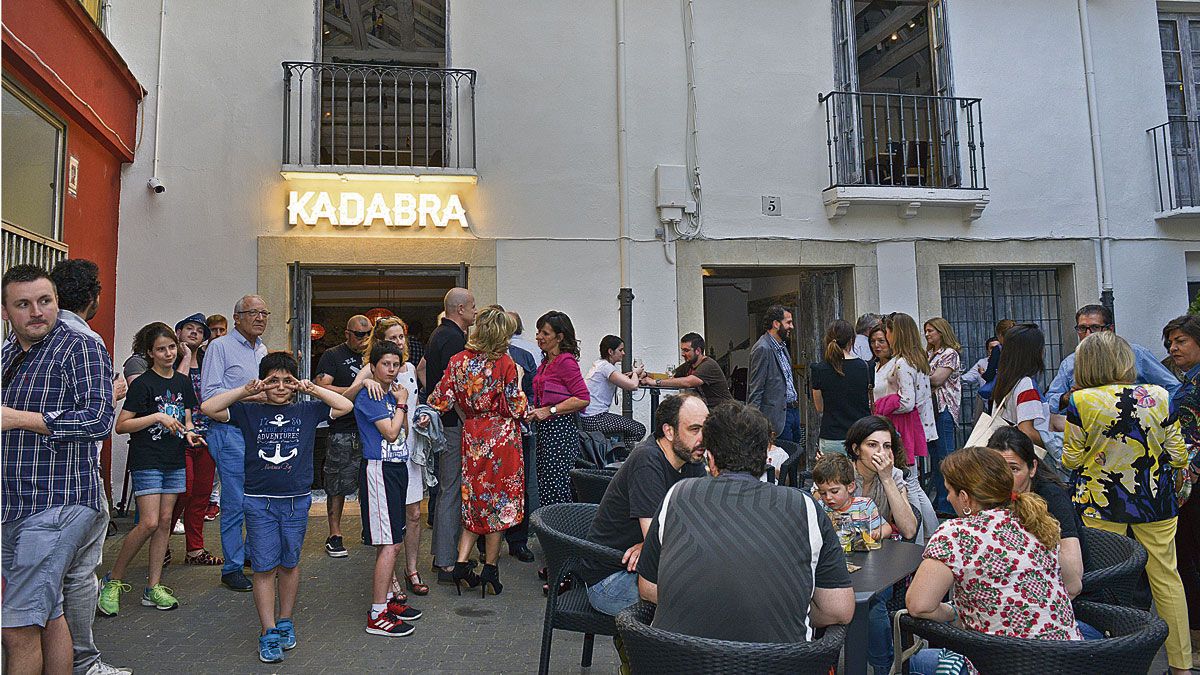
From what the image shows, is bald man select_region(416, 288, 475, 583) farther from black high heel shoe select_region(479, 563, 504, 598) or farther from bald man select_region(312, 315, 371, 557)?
bald man select_region(312, 315, 371, 557)

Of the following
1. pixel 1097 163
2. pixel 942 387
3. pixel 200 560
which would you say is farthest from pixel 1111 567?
pixel 1097 163

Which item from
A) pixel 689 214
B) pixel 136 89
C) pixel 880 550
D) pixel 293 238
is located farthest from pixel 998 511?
pixel 136 89

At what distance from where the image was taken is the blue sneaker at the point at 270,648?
3.88 meters

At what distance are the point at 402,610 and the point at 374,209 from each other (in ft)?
14.7

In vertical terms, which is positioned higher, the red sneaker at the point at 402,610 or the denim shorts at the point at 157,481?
the denim shorts at the point at 157,481

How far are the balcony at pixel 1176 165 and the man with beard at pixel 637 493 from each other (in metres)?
8.27

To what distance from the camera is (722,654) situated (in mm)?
2070

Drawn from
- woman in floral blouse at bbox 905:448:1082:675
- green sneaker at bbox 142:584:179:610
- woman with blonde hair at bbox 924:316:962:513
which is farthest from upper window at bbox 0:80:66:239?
woman with blonde hair at bbox 924:316:962:513

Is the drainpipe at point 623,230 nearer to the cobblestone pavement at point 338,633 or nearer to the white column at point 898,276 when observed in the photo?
the white column at point 898,276

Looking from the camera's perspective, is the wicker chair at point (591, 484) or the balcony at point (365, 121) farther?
the balcony at point (365, 121)

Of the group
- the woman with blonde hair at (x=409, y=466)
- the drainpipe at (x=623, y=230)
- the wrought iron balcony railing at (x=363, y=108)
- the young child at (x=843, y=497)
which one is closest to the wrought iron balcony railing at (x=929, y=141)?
the drainpipe at (x=623, y=230)

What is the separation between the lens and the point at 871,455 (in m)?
3.82

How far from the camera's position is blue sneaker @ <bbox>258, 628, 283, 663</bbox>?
3.88m

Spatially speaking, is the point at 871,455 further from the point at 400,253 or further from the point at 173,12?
the point at 173,12
